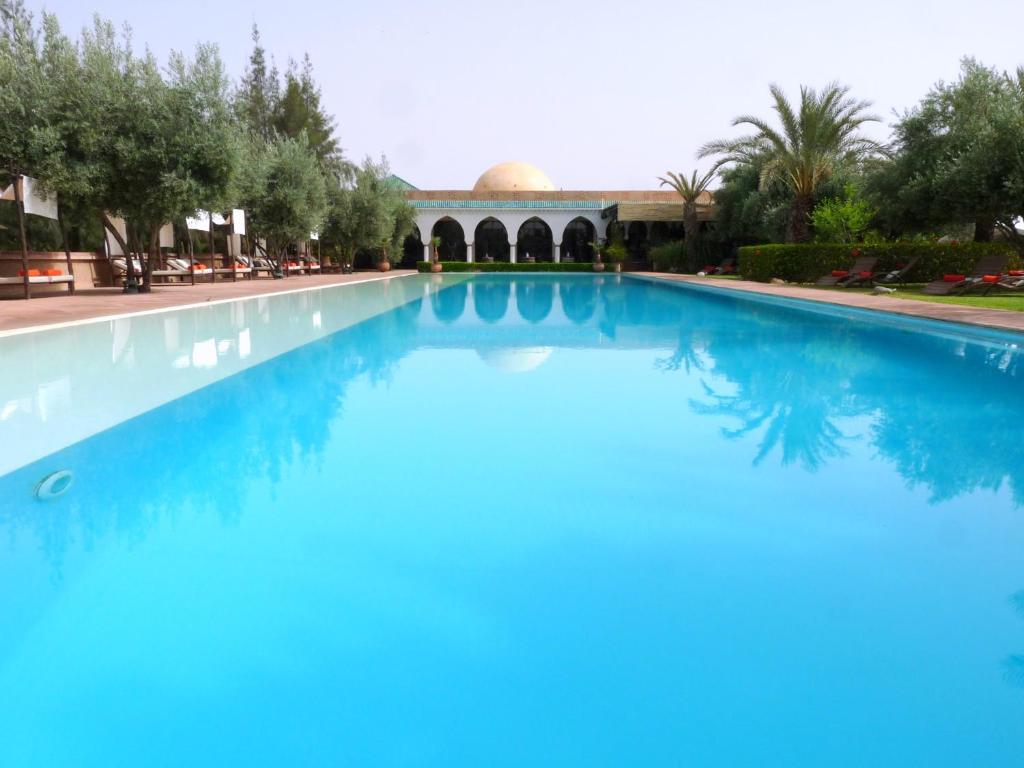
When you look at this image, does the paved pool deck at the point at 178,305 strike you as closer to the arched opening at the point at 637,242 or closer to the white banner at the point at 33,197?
the white banner at the point at 33,197

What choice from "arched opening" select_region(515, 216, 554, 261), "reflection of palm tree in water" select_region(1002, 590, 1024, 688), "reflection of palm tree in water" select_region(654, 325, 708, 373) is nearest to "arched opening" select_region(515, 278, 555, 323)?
"reflection of palm tree in water" select_region(654, 325, 708, 373)

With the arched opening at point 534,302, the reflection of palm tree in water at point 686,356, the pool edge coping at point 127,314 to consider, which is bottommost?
the reflection of palm tree in water at point 686,356

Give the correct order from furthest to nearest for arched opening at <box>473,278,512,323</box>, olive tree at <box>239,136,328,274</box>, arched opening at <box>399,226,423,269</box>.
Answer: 1. arched opening at <box>399,226,423,269</box>
2. olive tree at <box>239,136,328,274</box>
3. arched opening at <box>473,278,512,323</box>

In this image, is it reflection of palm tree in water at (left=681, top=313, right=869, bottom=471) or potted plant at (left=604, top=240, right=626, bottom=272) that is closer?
reflection of palm tree in water at (left=681, top=313, right=869, bottom=471)

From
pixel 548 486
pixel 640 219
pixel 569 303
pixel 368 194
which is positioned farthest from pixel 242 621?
pixel 640 219

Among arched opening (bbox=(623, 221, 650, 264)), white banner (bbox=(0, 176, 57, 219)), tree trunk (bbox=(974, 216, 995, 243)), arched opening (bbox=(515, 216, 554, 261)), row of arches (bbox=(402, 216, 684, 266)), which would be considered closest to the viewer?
white banner (bbox=(0, 176, 57, 219))

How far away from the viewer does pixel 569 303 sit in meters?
17.3

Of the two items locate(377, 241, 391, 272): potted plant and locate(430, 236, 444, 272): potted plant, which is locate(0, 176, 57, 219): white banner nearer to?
locate(377, 241, 391, 272): potted plant

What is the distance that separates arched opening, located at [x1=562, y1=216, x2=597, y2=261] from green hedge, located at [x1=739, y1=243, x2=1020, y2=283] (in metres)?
15.8

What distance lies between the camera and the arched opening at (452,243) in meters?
39.4

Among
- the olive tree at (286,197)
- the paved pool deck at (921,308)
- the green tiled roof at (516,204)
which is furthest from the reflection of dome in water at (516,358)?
the green tiled roof at (516,204)

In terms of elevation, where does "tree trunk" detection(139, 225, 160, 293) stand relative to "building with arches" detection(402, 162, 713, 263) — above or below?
below

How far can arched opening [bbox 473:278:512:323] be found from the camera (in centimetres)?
1417

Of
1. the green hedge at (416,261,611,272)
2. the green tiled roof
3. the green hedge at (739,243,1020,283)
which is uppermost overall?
the green tiled roof
